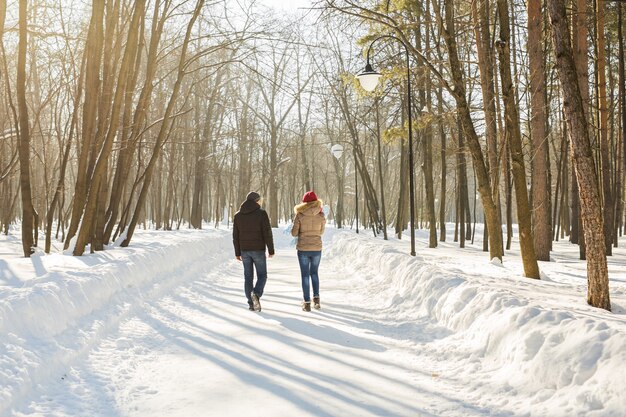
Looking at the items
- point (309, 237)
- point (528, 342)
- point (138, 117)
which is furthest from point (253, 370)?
point (138, 117)

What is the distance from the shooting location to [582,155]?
6285 millimetres

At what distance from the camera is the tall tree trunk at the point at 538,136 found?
38.7 ft

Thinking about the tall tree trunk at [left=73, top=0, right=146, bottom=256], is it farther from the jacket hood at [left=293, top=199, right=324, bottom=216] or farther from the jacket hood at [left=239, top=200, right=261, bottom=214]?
the jacket hood at [left=293, top=199, right=324, bottom=216]

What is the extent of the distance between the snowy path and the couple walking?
562 millimetres

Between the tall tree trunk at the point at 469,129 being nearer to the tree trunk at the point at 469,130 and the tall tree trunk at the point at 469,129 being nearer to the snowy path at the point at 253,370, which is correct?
the tree trunk at the point at 469,130

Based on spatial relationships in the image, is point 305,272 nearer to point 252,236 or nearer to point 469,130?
point 252,236

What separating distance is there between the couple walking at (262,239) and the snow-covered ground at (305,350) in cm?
56

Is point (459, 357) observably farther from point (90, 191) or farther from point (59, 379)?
point (90, 191)

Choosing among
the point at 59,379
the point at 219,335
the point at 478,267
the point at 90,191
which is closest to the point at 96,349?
the point at 59,379

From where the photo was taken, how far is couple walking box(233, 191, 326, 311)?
837cm

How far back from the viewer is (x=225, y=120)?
136ft

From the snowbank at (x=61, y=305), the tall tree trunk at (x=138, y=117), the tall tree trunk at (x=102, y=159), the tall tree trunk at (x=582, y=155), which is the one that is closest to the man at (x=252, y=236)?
the snowbank at (x=61, y=305)

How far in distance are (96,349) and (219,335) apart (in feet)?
4.90

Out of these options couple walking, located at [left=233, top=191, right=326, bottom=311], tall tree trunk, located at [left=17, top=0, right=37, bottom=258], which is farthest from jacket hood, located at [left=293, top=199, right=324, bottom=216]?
tall tree trunk, located at [left=17, top=0, right=37, bottom=258]
